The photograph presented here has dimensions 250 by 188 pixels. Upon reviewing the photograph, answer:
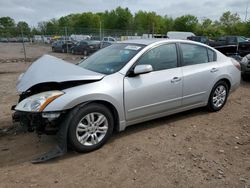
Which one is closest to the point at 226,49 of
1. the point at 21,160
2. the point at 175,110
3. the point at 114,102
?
the point at 175,110

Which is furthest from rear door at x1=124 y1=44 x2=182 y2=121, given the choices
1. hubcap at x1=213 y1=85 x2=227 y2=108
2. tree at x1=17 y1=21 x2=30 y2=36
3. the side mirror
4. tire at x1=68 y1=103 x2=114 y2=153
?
tree at x1=17 y1=21 x2=30 y2=36

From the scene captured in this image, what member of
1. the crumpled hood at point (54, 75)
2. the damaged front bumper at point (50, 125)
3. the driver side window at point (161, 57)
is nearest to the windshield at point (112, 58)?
the driver side window at point (161, 57)

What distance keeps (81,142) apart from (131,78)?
3.94 ft

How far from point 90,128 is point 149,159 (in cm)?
91

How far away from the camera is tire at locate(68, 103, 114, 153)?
3461mm

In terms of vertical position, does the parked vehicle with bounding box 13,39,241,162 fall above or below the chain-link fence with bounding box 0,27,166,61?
below

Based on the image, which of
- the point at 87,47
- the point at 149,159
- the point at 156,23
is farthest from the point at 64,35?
the point at 156,23

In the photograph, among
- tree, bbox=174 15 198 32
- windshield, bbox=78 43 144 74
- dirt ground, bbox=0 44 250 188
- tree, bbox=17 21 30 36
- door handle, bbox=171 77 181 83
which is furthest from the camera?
tree, bbox=174 15 198 32

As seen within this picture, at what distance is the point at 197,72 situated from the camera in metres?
4.79

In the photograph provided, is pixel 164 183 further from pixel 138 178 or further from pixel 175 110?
pixel 175 110

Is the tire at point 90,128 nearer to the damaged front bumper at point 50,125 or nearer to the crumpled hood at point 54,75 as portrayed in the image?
the damaged front bumper at point 50,125

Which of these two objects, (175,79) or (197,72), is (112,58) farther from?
(197,72)

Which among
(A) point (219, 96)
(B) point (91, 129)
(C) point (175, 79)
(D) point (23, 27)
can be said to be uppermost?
(D) point (23, 27)

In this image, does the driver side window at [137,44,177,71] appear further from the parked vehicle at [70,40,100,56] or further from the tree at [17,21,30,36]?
the parked vehicle at [70,40,100,56]
